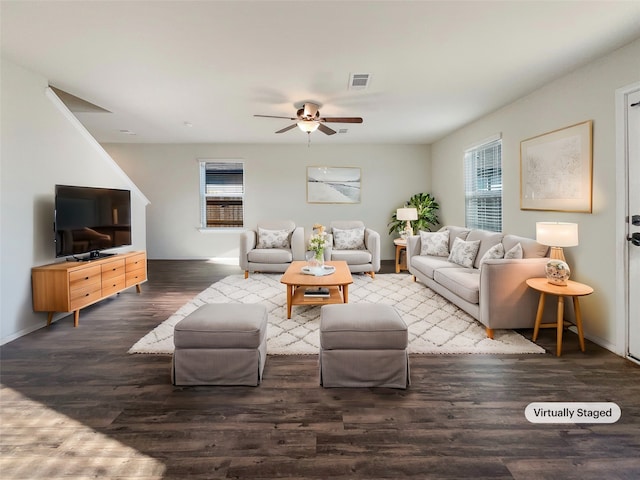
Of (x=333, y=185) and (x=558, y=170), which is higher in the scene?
(x=333, y=185)

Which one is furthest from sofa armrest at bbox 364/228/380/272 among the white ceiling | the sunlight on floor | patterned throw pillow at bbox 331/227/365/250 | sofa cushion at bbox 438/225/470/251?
the sunlight on floor

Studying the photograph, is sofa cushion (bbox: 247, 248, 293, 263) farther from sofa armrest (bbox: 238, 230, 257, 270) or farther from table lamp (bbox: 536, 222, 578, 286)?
table lamp (bbox: 536, 222, 578, 286)

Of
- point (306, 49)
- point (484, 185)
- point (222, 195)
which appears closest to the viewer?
point (306, 49)

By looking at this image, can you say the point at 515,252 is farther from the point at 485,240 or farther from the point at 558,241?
the point at 485,240

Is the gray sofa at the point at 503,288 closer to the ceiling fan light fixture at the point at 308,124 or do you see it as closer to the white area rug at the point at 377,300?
the white area rug at the point at 377,300

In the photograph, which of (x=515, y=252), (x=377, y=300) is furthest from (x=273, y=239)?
(x=515, y=252)

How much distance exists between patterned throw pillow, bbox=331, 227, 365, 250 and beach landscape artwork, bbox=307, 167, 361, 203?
5.07 feet

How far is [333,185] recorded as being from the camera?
7.66 meters

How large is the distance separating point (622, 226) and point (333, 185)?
5404mm

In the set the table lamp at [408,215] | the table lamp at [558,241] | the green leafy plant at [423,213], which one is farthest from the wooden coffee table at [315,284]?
the green leafy plant at [423,213]

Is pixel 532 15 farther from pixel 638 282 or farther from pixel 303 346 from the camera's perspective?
pixel 303 346

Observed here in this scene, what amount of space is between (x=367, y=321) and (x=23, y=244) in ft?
11.2

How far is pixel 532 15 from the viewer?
2.41 m

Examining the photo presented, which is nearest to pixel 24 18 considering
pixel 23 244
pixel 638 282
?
pixel 23 244
